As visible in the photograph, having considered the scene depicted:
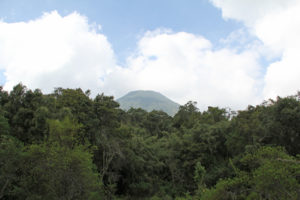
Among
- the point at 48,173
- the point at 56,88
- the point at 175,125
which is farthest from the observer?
the point at 175,125

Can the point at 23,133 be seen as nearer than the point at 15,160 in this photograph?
No

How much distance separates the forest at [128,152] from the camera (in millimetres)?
10062

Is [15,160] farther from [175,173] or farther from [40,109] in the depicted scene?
[175,173]

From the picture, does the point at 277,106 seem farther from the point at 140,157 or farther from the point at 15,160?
the point at 15,160

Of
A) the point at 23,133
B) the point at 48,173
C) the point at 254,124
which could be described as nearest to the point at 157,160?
the point at 254,124

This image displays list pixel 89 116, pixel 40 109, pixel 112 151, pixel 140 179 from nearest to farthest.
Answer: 1. pixel 40 109
2. pixel 89 116
3. pixel 112 151
4. pixel 140 179

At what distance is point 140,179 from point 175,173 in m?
4.33

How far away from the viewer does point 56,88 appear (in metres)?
21.7

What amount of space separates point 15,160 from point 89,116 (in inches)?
280

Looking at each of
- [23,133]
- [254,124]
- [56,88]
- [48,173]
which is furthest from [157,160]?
[48,173]

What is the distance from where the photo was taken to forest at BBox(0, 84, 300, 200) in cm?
1006

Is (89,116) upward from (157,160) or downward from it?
upward

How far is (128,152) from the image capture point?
21.3m

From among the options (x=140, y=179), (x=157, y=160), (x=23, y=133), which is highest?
(x=23, y=133)
